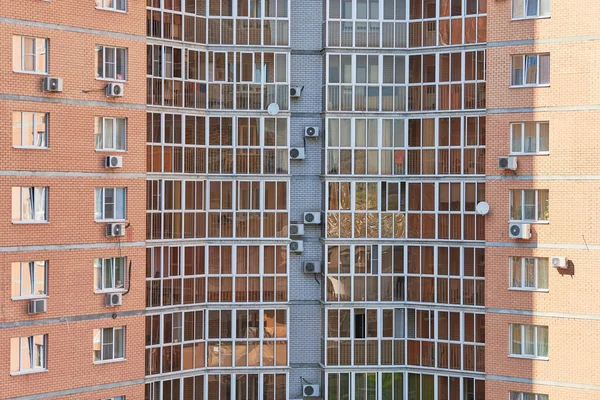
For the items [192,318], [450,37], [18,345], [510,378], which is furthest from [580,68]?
[18,345]

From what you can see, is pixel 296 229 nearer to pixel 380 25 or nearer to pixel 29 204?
pixel 380 25

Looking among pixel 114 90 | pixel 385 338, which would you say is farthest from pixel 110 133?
pixel 385 338

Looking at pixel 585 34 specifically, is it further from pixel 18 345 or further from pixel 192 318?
pixel 18 345

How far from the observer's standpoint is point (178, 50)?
973 inches

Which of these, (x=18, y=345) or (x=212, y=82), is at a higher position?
(x=212, y=82)

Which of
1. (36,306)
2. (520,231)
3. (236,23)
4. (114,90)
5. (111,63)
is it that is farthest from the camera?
(236,23)

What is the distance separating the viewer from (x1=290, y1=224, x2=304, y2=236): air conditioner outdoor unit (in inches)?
1014

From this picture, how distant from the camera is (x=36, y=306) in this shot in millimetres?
21672

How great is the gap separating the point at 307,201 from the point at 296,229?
33.2 inches

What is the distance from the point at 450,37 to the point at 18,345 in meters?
13.5

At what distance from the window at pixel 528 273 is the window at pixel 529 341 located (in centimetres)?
104

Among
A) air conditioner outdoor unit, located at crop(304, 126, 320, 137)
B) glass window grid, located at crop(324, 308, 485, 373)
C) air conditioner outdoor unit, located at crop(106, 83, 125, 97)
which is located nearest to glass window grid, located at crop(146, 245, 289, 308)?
glass window grid, located at crop(324, 308, 485, 373)

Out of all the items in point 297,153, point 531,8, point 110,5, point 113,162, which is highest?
point 531,8

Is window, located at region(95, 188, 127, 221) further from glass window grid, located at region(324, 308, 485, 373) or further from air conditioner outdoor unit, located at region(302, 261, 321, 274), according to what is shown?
glass window grid, located at region(324, 308, 485, 373)
